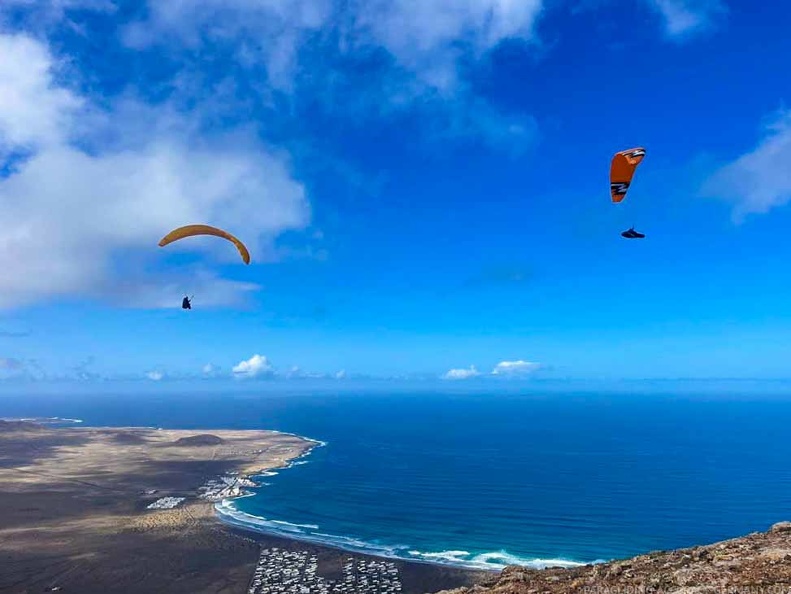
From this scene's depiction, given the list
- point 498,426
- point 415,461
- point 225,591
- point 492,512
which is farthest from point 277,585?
point 498,426

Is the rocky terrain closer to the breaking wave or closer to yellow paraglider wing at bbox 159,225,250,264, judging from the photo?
yellow paraglider wing at bbox 159,225,250,264

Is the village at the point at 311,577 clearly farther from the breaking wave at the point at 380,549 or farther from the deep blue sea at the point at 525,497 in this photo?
the deep blue sea at the point at 525,497

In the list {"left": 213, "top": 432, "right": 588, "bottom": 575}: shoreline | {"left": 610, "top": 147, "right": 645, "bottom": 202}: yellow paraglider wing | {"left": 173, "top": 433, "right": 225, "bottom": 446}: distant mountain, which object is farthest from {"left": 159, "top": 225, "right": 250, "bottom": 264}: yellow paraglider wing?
{"left": 173, "top": 433, "right": 225, "bottom": 446}: distant mountain

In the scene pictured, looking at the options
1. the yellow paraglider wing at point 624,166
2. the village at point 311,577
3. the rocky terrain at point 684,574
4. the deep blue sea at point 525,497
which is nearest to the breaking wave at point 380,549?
the deep blue sea at point 525,497

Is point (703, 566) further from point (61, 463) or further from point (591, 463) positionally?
point (61, 463)

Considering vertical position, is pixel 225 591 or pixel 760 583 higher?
pixel 760 583

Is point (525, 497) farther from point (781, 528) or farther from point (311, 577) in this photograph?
point (781, 528)
